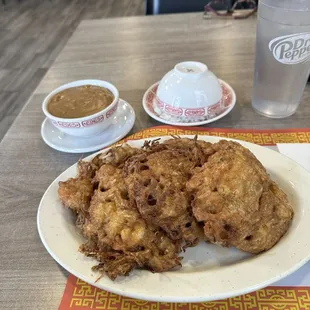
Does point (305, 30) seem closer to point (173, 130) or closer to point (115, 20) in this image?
point (173, 130)

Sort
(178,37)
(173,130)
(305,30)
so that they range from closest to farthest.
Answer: (305,30), (173,130), (178,37)

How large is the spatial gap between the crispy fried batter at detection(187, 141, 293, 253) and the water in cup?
503mm

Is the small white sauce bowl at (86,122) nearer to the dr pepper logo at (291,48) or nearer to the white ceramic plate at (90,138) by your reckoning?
the white ceramic plate at (90,138)

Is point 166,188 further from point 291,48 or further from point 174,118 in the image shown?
point 291,48

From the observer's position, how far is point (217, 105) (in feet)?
4.15

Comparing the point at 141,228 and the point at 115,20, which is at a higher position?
the point at 141,228

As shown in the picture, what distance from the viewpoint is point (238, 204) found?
74cm

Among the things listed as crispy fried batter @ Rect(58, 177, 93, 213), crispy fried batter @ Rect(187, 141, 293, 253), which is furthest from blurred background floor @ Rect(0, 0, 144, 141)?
crispy fried batter @ Rect(187, 141, 293, 253)

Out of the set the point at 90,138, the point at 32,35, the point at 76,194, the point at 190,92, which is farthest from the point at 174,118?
the point at 32,35

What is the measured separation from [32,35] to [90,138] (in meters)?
4.02

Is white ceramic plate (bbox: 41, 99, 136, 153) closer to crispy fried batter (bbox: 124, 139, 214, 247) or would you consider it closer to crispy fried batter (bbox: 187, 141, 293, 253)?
crispy fried batter (bbox: 124, 139, 214, 247)

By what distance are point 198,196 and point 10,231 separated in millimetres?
502

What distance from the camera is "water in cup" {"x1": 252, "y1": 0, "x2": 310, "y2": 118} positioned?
1.09m

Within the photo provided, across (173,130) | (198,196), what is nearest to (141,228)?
(198,196)
